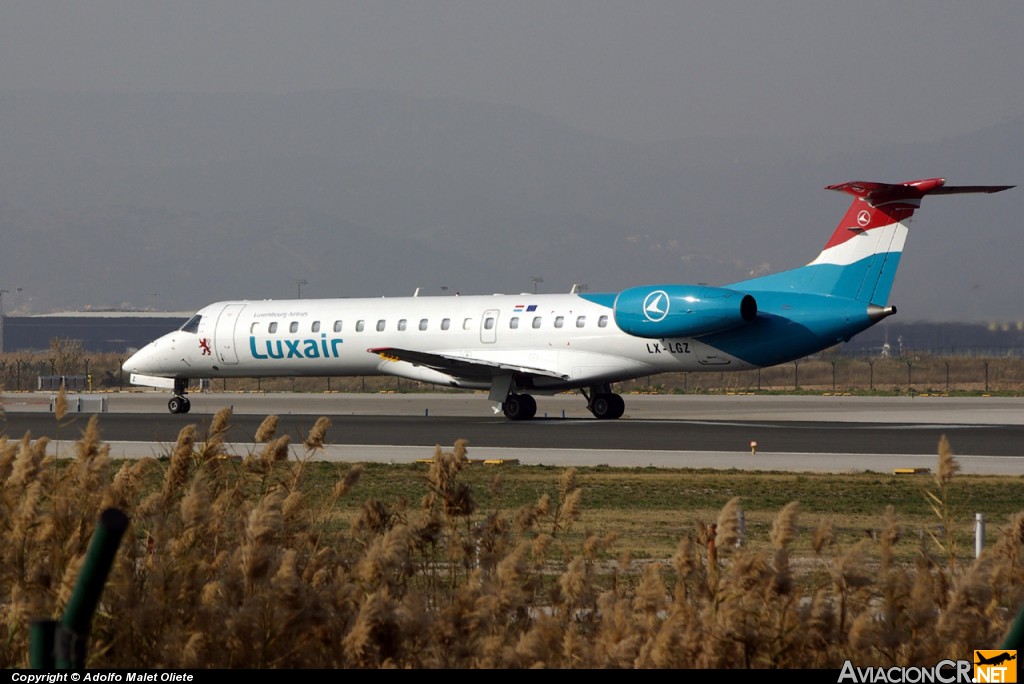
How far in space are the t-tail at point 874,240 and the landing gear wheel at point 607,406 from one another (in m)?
6.92

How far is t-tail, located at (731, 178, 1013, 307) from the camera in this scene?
32188 millimetres

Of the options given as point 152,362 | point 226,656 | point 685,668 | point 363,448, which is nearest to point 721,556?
point 685,668

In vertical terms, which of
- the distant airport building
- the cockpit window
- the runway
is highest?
the distant airport building

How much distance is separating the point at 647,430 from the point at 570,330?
13.3 ft

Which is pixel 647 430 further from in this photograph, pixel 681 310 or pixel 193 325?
pixel 193 325

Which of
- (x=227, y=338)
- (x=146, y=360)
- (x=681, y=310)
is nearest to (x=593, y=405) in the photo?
(x=681, y=310)

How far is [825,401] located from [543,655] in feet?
146

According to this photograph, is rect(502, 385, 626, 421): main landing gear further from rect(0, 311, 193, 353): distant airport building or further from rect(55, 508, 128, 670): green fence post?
rect(0, 311, 193, 353): distant airport building

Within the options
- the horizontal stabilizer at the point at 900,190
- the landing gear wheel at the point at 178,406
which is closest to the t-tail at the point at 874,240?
the horizontal stabilizer at the point at 900,190

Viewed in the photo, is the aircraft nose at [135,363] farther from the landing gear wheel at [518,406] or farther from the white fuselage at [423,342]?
the landing gear wheel at [518,406]

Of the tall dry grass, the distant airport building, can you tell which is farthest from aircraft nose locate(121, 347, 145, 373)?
the distant airport building

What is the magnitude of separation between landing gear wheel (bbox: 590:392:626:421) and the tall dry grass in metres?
29.4

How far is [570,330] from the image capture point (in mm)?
35250

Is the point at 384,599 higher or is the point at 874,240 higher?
the point at 874,240
